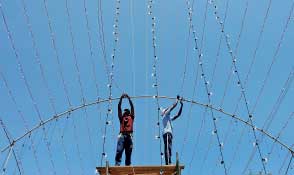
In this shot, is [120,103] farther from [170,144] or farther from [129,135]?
[170,144]

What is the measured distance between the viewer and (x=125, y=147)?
404 inches

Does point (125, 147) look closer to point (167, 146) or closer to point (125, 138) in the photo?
point (125, 138)

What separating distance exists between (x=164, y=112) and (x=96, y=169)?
2.73 m

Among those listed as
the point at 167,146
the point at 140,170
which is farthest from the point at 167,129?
the point at 140,170

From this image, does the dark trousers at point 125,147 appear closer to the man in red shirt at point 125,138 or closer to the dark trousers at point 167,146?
the man in red shirt at point 125,138

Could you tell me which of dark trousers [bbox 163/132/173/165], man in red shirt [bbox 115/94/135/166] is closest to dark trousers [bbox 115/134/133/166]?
man in red shirt [bbox 115/94/135/166]

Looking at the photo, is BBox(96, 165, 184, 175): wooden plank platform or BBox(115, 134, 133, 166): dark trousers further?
BBox(115, 134, 133, 166): dark trousers

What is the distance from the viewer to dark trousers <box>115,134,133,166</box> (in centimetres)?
1019

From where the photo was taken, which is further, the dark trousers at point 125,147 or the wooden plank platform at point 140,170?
the dark trousers at point 125,147

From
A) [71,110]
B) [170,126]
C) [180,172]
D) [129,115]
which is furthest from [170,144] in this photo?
[71,110]

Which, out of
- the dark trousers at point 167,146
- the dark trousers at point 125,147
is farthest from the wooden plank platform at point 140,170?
the dark trousers at point 125,147

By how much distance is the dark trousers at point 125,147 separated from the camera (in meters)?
10.2

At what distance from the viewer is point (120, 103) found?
424 inches

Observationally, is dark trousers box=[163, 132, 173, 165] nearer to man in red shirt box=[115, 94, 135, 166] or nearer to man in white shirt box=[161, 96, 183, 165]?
man in white shirt box=[161, 96, 183, 165]
